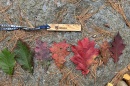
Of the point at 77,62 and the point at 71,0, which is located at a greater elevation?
the point at 71,0

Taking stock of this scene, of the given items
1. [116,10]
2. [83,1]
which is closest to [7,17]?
[83,1]

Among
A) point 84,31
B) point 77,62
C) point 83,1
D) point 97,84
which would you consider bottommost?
point 97,84

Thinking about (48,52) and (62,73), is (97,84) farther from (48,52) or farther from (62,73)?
(48,52)

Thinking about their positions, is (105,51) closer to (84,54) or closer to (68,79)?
(84,54)

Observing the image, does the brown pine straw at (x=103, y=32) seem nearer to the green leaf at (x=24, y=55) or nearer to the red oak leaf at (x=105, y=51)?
the red oak leaf at (x=105, y=51)

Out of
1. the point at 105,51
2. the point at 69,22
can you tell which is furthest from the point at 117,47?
the point at 69,22
